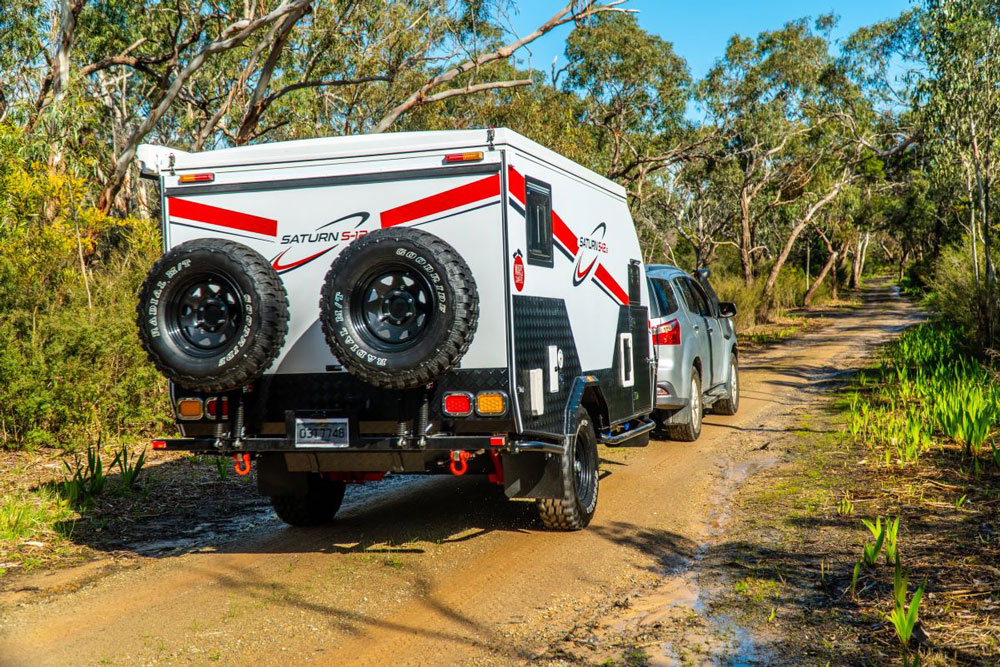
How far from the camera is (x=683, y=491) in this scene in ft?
26.4

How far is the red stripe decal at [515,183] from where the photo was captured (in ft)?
18.9

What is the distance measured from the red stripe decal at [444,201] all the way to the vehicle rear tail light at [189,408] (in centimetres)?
172

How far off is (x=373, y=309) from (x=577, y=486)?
211 cm

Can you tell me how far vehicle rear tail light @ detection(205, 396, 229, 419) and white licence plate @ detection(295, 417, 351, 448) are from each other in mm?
562

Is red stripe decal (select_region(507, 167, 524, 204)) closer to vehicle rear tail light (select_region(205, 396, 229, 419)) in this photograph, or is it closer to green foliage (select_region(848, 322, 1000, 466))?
vehicle rear tail light (select_region(205, 396, 229, 419))

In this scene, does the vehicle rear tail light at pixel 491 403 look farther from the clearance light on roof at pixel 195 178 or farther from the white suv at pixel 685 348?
the white suv at pixel 685 348

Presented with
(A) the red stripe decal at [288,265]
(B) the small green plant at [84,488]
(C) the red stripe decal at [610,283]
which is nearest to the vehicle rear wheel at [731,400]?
(C) the red stripe decal at [610,283]

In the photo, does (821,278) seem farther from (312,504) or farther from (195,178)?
(195,178)

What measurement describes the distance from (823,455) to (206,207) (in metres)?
6.34

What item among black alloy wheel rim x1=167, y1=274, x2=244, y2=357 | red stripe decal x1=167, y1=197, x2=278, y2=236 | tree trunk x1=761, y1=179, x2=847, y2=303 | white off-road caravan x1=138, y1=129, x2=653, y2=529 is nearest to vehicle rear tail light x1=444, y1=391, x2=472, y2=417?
white off-road caravan x1=138, y1=129, x2=653, y2=529

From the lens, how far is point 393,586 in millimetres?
5531

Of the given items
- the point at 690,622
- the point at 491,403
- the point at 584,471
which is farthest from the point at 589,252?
the point at 690,622

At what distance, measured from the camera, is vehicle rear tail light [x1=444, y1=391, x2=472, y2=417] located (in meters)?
5.73

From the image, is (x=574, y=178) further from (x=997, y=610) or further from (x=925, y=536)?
(x=997, y=610)
